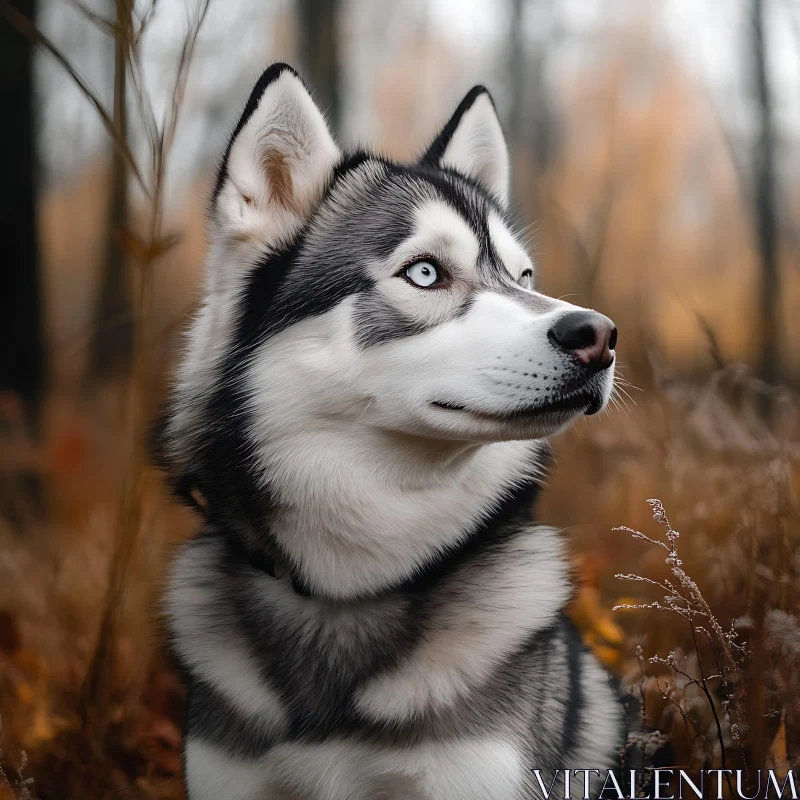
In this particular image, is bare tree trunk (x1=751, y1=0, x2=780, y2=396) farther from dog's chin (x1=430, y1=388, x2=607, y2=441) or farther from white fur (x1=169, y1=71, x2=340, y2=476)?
white fur (x1=169, y1=71, x2=340, y2=476)

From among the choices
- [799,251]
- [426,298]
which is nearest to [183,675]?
[426,298]

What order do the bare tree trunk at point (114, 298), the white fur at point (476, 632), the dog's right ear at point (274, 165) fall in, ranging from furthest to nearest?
the bare tree trunk at point (114, 298), the dog's right ear at point (274, 165), the white fur at point (476, 632)

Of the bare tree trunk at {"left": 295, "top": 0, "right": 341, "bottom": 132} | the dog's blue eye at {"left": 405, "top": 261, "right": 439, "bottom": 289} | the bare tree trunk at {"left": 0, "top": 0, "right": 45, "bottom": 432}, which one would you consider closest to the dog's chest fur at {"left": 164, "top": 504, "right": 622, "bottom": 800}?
the dog's blue eye at {"left": 405, "top": 261, "right": 439, "bottom": 289}

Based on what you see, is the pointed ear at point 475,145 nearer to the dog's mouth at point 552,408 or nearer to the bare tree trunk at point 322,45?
the dog's mouth at point 552,408

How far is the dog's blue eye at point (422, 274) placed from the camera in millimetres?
2168

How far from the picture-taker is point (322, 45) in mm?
7461

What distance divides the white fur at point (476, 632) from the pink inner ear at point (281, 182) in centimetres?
133

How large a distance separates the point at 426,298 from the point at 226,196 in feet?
2.37

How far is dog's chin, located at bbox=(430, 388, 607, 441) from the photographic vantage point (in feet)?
6.38

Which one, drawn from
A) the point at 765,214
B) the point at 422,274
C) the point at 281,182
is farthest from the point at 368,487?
the point at 765,214

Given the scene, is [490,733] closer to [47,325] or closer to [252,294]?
[252,294]

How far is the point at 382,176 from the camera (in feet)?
8.00

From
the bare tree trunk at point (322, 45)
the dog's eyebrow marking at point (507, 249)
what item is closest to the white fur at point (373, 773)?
the dog's eyebrow marking at point (507, 249)

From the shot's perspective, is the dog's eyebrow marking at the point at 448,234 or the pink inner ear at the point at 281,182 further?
the pink inner ear at the point at 281,182
